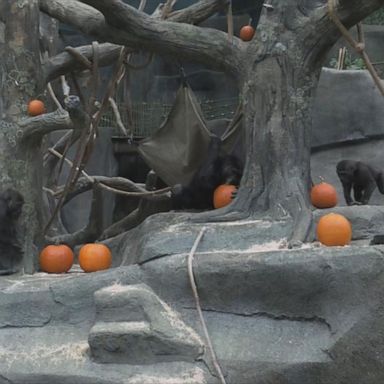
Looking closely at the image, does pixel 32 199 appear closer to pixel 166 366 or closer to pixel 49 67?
pixel 49 67

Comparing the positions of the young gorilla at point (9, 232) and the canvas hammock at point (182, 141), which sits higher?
the canvas hammock at point (182, 141)

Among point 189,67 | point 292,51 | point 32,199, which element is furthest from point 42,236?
point 189,67

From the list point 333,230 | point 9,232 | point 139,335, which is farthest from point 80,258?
point 333,230

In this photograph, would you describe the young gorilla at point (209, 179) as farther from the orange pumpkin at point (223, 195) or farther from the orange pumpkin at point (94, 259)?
the orange pumpkin at point (94, 259)

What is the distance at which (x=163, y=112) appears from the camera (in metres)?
12.5

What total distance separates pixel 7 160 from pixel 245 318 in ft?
7.95

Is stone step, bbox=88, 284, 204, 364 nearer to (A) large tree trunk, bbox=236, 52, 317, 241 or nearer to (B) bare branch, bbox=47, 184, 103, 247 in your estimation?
(A) large tree trunk, bbox=236, 52, 317, 241

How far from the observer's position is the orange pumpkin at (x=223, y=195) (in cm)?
575

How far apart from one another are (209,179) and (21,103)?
5.12 feet

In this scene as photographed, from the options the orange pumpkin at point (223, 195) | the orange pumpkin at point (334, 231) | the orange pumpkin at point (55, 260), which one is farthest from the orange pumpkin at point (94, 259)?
the orange pumpkin at point (334, 231)

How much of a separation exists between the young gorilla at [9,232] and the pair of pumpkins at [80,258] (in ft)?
0.60

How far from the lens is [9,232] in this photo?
5.55 metres

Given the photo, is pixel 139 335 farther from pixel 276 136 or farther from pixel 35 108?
pixel 35 108

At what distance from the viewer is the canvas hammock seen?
6.42 m
